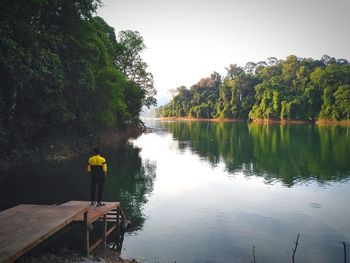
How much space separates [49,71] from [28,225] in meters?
18.0

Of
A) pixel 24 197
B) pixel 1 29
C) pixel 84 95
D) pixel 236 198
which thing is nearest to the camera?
pixel 1 29

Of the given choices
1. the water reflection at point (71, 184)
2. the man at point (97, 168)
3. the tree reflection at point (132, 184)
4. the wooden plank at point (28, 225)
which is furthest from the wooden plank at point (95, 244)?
the water reflection at point (71, 184)

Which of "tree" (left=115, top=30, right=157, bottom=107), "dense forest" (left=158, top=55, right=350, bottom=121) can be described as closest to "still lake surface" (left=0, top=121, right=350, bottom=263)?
"tree" (left=115, top=30, right=157, bottom=107)

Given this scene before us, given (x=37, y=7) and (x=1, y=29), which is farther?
(x=37, y=7)

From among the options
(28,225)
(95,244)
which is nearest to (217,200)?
(95,244)

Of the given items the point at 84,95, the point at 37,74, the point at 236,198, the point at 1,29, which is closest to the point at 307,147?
the point at 236,198

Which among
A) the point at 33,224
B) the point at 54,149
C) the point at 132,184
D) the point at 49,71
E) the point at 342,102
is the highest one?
the point at 342,102

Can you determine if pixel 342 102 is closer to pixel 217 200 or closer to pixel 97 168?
pixel 217 200

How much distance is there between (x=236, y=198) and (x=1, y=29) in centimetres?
1955

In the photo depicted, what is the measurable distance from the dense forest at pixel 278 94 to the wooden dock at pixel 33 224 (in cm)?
11068

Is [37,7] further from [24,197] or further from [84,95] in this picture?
[24,197]

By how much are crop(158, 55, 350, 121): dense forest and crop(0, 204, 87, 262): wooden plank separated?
11180 centimetres

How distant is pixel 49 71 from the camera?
2520cm

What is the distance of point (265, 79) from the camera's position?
156m
